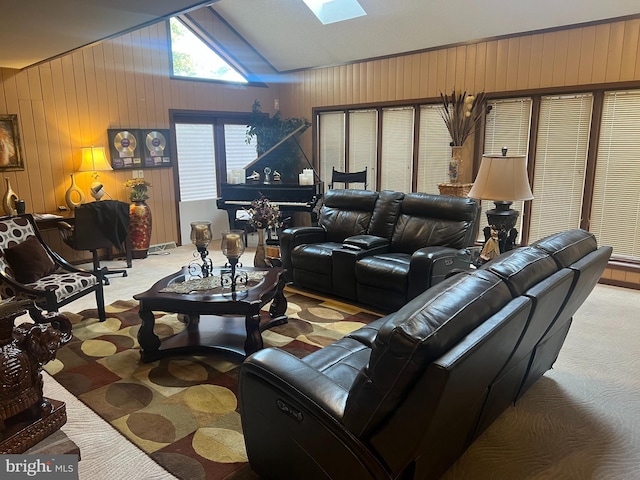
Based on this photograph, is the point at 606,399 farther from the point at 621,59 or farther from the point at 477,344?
the point at 621,59

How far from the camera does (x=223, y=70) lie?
23.4ft

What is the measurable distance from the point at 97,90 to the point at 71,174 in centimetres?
A: 109

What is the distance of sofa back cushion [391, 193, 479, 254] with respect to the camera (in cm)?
422

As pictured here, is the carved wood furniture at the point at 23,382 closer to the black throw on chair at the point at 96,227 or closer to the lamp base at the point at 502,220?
the lamp base at the point at 502,220

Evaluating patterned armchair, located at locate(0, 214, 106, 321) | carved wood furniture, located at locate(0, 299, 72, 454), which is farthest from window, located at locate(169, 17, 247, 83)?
carved wood furniture, located at locate(0, 299, 72, 454)

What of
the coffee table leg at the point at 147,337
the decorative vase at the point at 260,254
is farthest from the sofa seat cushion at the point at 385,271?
the coffee table leg at the point at 147,337

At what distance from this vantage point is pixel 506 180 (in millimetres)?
3172

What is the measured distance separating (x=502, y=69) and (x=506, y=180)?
2.77 m

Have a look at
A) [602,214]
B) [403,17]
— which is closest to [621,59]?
[602,214]

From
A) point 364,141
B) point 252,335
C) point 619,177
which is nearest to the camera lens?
point 252,335

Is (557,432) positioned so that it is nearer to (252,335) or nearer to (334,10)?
(252,335)

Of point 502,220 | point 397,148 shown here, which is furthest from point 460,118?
point 502,220

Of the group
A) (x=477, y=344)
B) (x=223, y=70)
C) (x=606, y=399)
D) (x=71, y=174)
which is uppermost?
(x=223, y=70)

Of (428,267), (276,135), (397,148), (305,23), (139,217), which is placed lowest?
(428,267)
